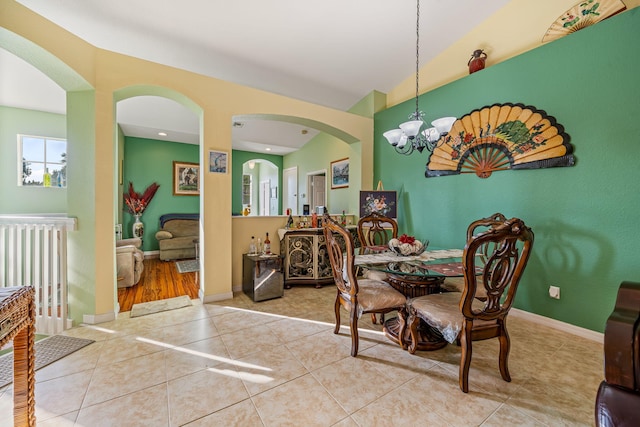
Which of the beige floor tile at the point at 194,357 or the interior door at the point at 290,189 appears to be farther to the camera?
the interior door at the point at 290,189

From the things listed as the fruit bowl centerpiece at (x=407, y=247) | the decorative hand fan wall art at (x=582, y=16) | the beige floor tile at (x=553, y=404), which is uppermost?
the decorative hand fan wall art at (x=582, y=16)

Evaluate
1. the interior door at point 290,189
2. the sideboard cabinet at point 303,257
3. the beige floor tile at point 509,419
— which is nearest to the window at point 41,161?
the sideboard cabinet at point 303,257

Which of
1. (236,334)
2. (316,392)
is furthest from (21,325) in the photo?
(316,392)

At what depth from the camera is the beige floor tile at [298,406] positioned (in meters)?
1.40

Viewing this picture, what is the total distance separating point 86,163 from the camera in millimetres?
2480

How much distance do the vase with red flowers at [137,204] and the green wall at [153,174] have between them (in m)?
0.10

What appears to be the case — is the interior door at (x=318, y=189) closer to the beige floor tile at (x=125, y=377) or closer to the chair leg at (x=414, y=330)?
the chair leg at (x=414, y=330)

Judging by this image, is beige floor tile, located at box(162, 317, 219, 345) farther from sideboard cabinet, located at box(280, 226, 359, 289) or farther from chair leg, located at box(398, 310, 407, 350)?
chair leg, located at box(398, 310, 407, 350)

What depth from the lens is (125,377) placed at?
1.74 m

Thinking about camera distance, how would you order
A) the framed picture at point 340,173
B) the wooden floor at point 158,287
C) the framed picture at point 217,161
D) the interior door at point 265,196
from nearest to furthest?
the framed picture at point 217,161 < the wooden floor at point 158,287 < the framed picture at point 340,173 < the interior door at point 265,196

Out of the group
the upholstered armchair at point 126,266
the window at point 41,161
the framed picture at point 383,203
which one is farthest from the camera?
the window at point 41,161

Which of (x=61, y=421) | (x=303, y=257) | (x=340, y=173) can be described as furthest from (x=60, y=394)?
(x=340, y=173)

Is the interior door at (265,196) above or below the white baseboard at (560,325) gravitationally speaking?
above

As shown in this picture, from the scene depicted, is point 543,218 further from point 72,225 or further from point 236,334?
point 72,225
